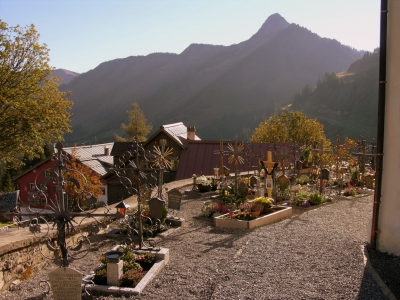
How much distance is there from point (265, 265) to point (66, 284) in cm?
365

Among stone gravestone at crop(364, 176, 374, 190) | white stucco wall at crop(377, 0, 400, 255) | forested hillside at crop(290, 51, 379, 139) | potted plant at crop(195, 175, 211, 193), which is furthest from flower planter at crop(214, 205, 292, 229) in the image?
forested hillside at crop(290, 51, 379, 139)

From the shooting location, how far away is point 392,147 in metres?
8.16

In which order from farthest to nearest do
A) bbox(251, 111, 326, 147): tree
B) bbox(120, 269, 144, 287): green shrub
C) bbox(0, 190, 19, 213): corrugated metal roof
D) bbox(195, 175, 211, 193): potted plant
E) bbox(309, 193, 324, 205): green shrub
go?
bbox(251, 111, 326, 147): tree → bbox(195, 175, 211, 193): potted plant → bbox(309, 193, 324, 205): green shrub → bbox(0, 190, 19, 213): corrugated metal roof → bbox(120, 269, 144, 287): green shrub

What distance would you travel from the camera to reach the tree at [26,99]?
21578mm

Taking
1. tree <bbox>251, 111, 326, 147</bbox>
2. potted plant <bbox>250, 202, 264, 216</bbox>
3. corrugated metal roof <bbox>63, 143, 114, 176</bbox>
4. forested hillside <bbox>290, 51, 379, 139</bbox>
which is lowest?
corrugated metal roof <bbox>63, 143, 114, 176</bbox>

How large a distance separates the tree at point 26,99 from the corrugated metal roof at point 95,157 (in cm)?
1221

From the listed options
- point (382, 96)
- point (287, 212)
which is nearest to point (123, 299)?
point (382, 96)

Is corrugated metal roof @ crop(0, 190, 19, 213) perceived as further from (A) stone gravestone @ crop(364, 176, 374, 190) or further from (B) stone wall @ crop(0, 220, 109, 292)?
(A) stone gravestone @ crop(364, 176, 374, 190)

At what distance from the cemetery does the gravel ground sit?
0.82ft

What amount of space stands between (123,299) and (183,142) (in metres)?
21.6

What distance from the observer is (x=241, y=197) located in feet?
44.2

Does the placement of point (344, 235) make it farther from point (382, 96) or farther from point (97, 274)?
point (97, 274)

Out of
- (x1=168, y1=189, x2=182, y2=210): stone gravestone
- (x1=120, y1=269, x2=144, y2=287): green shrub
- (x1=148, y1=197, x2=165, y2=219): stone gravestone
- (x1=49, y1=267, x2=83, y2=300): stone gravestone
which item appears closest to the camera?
(x1=49, y1=267, x2=83, y2=300): stone gravestone

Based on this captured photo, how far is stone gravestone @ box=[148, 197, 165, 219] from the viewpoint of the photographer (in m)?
10.5
